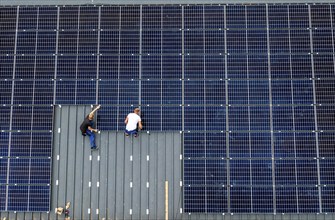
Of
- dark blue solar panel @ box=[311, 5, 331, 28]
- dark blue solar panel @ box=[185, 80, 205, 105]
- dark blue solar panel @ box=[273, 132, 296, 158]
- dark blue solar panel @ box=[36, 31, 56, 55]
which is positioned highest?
dark blue solar panel @ box=[311, 5, 331, 28]

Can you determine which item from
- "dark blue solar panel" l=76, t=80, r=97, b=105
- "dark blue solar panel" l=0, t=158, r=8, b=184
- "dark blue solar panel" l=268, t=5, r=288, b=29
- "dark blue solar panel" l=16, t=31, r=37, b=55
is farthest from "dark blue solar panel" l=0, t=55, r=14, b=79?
"dark blue solar panel" l=268, t=5, r=288, b=29

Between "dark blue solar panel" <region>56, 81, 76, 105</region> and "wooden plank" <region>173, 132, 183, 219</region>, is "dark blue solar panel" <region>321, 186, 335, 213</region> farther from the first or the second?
"dark blue solar panel" <region>56, 81, 76, 105</region>

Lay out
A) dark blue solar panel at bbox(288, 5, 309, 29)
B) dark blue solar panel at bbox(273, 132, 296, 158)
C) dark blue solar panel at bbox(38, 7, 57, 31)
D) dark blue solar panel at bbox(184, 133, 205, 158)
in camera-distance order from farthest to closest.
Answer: dark blue solar panel at bbox(38, 7, 57, 31) < dark blue solar panel at bbox(288, 5, 309, 29) < dark blue solar panel at bbox(184, 133, 205, 158) < dark blue solar panel at bbox(273, 132, 296, 158)

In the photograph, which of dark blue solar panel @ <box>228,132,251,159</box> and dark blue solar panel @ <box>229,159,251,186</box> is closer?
dark blue solar panel @ <box>229,159,251,186</box>

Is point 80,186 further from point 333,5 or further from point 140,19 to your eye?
point 333,5

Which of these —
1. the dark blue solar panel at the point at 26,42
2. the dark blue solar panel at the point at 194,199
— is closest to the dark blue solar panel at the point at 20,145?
the dark blue solar panel at the point at 26,42

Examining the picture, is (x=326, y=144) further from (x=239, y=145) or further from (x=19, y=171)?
(x=19, y=171)

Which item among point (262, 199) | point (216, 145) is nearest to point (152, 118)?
point (216, 145)
